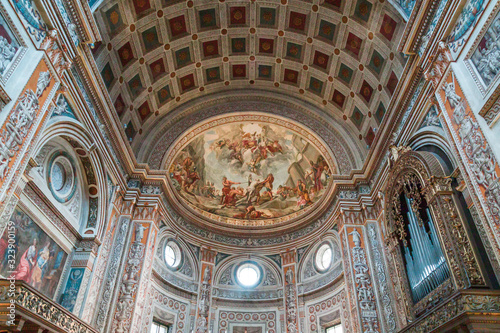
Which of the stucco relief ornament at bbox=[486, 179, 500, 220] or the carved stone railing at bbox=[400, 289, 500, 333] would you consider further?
the carved stone railing at bbox=[400, 289, 500, 333]

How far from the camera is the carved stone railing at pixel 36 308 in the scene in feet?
26.5

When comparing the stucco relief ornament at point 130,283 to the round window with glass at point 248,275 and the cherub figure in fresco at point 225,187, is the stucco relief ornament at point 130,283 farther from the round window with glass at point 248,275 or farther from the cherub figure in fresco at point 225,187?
the cherub figure in fresco at point 225,187

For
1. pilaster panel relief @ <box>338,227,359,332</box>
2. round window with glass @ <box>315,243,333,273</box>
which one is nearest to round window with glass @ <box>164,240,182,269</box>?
round window with glass @ <box>315,243,333,273</box>

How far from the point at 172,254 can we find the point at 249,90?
10.9 meters

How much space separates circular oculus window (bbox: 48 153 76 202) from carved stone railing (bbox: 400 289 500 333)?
12.8m

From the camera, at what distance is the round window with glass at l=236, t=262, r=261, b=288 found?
20812 mm

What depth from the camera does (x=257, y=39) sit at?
63.7ft

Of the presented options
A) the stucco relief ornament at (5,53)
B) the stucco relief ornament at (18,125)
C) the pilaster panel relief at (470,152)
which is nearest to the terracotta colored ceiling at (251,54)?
the pilaster panel relief at (470,152)

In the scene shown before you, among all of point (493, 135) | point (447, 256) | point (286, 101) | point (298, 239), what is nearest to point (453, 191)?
point (447, 256)

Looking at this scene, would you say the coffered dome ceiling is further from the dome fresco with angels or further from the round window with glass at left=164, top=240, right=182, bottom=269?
the round window with glass at left=164, top=240, right=182, bottom=269

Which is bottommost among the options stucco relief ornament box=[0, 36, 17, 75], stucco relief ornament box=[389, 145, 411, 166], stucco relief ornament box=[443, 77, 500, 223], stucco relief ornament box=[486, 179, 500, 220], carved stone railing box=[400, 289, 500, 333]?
carved stone railing box=[400, 289, 500, 333]

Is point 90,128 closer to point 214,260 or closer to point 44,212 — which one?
point 44,212

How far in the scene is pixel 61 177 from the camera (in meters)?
13.1

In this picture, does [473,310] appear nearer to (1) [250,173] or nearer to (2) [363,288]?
(2) [363,288]
